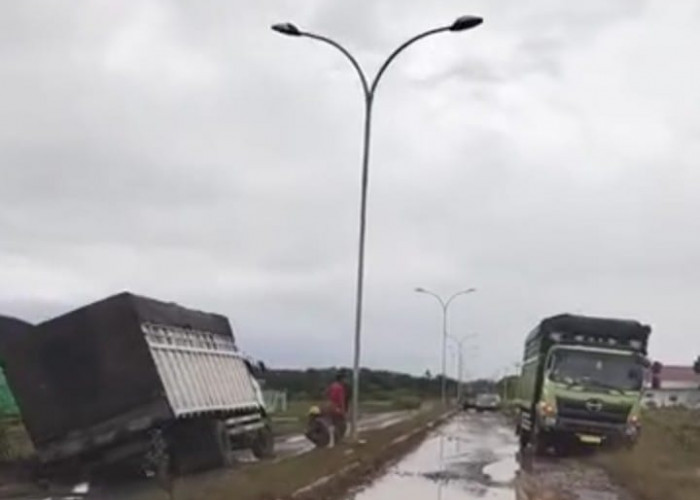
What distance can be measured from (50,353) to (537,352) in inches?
669

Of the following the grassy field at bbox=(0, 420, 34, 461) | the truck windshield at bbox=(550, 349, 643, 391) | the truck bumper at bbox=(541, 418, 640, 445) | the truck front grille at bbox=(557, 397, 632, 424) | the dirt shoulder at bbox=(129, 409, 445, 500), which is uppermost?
the truck windshield at bbox=(550, 349, 643, 391)

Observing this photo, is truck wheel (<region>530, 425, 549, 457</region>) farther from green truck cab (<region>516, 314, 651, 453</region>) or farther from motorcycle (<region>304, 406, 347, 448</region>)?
motorcycle (<region>304, 406, 347, 448</region>)

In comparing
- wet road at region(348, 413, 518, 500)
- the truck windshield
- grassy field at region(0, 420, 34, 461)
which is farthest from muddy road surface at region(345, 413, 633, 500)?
grassy field at region(0, 420, 34, 461)

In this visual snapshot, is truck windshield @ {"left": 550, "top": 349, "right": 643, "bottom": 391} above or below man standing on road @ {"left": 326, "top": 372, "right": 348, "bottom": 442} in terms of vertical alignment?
above

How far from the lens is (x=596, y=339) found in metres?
30.2

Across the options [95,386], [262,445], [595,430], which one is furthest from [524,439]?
[95,386]

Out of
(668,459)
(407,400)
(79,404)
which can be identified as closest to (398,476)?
(79,404)

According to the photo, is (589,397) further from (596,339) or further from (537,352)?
(537,352)

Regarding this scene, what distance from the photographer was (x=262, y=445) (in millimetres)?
29750

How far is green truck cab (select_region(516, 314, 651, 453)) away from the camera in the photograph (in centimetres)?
3016

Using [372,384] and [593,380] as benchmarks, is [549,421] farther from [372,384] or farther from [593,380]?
[372,384]

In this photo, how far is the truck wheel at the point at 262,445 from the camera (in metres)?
29.4

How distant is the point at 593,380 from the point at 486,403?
→ 2615 inches

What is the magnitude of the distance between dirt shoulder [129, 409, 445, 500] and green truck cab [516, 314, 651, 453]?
4.65 m
